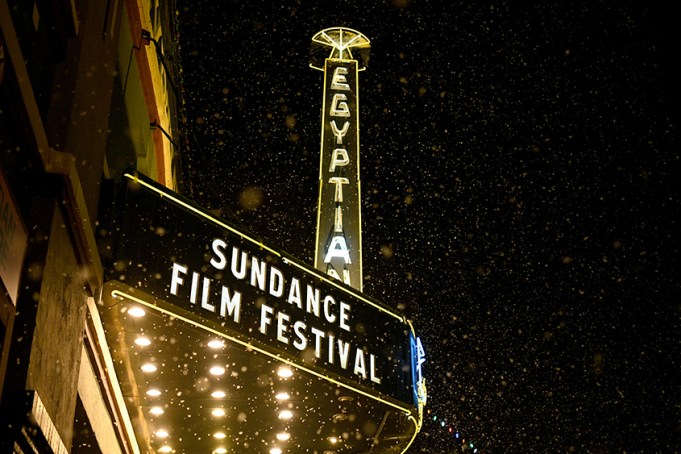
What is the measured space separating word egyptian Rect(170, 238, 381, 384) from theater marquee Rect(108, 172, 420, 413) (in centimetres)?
1

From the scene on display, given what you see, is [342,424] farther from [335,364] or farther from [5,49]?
[5,49]

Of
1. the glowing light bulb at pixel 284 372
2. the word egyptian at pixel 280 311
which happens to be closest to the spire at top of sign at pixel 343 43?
the word egyptian at pixel 280 311

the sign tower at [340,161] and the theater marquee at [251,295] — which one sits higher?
the sign tower at [340,161]

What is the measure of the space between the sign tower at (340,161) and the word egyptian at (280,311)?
457cm

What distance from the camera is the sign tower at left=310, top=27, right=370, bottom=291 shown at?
14172 mm

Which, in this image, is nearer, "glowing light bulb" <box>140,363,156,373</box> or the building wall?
the building wall

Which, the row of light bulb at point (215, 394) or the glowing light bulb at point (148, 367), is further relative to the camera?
the glowing light bulb at point (148, 367)

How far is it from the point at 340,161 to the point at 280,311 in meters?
7.70

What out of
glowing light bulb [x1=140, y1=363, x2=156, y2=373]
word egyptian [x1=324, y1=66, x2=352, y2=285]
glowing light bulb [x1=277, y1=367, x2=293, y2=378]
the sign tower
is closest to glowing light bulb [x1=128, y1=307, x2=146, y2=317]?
glowing light bulb [x1=140, y1=363, x2=156, y2=373]

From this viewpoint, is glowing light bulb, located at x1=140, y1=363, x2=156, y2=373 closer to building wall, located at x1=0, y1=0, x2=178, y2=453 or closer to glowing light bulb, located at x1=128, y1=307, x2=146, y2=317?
building wall, located at x1=0, y1=0, x2=178, y2=453

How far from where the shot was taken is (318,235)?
47.8 feet

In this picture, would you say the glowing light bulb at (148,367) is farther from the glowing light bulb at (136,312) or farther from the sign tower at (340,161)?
the sign tower at (340,161)

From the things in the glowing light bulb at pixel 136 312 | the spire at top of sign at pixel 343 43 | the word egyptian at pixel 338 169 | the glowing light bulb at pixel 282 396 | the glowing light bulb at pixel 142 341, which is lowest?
the glowing light bulb at pixel 136 312

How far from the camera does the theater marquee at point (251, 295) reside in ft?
22.5
